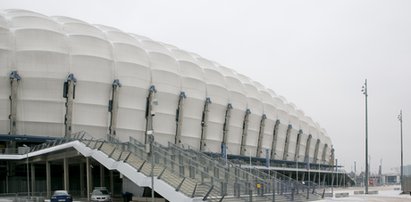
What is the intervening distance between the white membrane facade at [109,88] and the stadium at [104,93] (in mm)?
112

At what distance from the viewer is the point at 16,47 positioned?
58.2m

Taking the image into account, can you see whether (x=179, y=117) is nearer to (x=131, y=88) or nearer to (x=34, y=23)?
(x=131, y=88)

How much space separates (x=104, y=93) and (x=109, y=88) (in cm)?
89

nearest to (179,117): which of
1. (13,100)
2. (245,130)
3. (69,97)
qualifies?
(69,97)

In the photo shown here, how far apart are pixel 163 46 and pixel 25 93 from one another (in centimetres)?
2291

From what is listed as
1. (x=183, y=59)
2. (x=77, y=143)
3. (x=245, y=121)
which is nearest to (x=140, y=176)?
(x=77, y=143)

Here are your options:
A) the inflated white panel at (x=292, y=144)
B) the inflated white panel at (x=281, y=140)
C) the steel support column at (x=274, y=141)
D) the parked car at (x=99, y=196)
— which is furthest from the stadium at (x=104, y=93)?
the inflated white panel at (x=292, y=144)

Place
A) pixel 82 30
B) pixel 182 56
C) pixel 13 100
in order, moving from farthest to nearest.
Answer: pixel 182 56 < pixel 82 30 < pixel 13 100

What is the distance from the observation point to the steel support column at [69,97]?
59062 millimetres

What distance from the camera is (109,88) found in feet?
206

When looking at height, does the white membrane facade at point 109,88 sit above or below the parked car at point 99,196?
above

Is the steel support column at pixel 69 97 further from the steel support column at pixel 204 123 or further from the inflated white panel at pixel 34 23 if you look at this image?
the steel support column at pixel 204 123

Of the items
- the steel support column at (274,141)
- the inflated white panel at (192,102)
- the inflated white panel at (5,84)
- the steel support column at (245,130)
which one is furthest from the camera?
the steel support column at (274,141)

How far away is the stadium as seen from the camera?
188 feet
